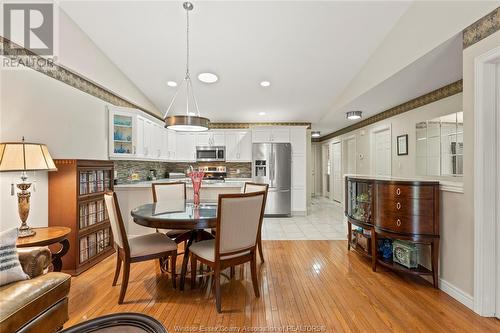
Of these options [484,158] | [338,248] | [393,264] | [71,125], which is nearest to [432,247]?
[393,264]

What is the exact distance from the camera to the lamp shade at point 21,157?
189 centimetres

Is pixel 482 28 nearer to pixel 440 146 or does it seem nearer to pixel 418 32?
pixel 418 32

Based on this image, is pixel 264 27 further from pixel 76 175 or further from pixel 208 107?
pixel 76 175

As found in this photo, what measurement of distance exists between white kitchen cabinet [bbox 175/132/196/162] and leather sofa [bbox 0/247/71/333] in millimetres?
4207

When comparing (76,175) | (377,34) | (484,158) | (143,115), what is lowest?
(76,175)

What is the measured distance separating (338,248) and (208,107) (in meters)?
3.85

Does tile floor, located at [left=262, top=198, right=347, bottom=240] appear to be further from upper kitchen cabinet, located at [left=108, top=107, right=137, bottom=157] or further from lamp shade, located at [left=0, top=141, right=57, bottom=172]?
lamp shade, located at [left=0, top=141, right=57, bottom=172]

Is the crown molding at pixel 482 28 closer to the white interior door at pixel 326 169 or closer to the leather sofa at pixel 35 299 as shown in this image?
the leather sofa at pixel 35 299

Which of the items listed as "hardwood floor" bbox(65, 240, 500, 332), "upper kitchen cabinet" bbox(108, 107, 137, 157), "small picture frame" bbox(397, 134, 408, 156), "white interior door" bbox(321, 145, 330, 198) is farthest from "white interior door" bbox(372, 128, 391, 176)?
"upper kitchen cabinet" bbox(108, 107, 137, 157)

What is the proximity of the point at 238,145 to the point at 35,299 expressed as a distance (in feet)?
15.7

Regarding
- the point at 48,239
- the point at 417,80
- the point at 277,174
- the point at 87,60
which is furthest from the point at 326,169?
the point at 48,239

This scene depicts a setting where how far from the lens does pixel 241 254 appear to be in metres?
2.12

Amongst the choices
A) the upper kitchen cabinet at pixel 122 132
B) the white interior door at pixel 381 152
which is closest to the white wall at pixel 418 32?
the white interior door at pixel 381 152

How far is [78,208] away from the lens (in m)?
2.72
